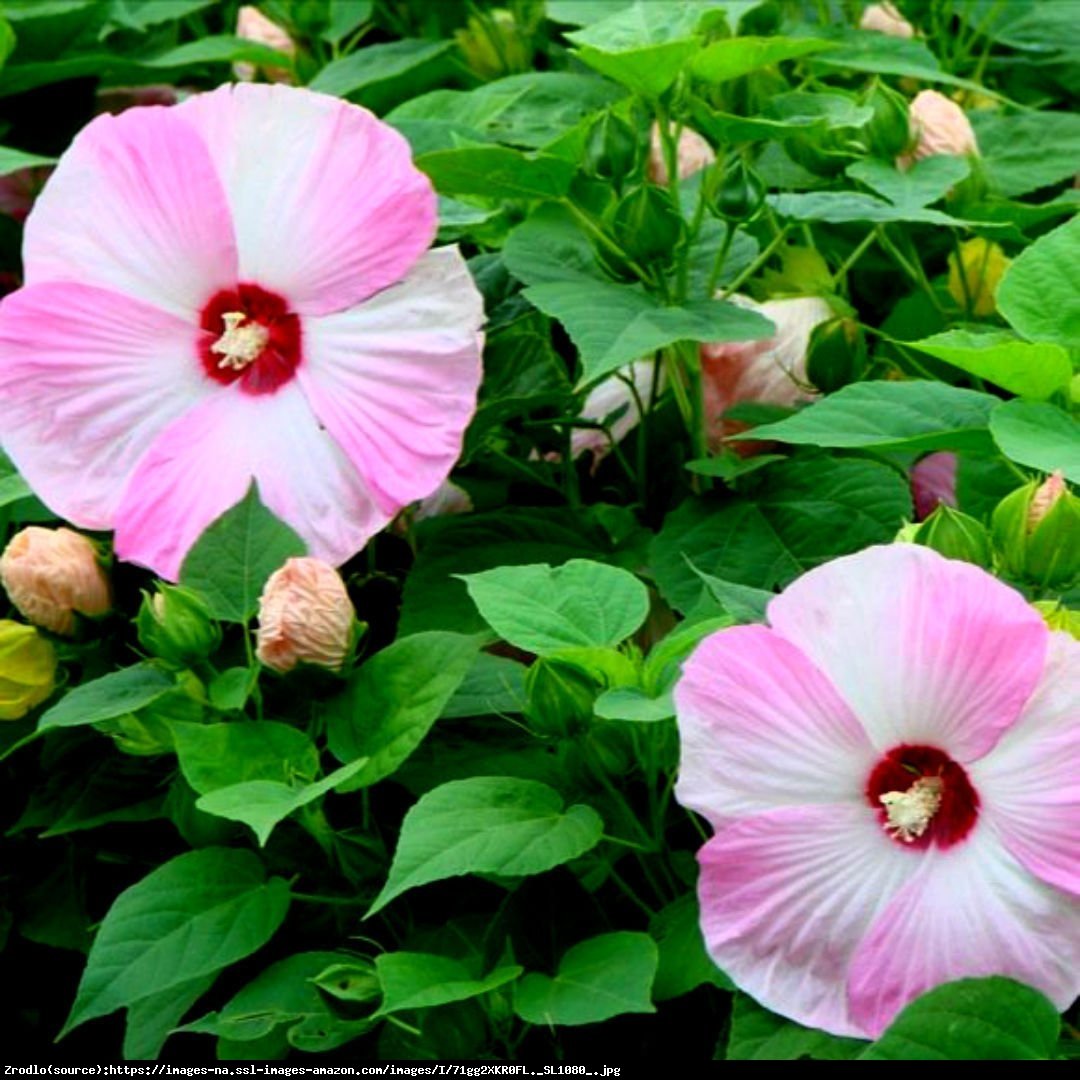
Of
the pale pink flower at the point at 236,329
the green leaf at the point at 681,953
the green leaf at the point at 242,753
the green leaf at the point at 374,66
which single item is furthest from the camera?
the green leaf at the point at 374,66

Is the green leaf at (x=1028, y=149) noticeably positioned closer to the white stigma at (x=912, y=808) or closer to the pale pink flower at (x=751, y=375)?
the pale pink flower at (x=751, y=375)

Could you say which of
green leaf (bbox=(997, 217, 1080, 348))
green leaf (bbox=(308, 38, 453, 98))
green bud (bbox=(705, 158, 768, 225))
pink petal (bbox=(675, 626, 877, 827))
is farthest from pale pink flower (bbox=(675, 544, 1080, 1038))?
green leaf (bbox=(308, 38, 453, 98))

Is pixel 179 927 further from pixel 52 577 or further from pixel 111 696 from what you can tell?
pixel 52 577

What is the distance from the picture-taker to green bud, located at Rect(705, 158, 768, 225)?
47.3 inches

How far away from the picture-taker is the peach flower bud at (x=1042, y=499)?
1.01 metres

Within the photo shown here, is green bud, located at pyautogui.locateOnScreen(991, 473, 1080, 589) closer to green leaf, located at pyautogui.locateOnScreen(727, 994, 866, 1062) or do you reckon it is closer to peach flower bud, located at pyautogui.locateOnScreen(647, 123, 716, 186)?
green leaf, located at pyautogui.locateOnScreen(727, 994, 866, 1062)

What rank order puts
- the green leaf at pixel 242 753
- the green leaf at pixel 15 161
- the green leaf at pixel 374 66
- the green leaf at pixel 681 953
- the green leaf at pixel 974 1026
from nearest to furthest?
1. the green leaf at pixel 974 1026
2. the green leaf at pixel 681 953
3. the green leaf at pixel 242 753
4. the green leaf at pixel 15 161
5. the green leaf at pixel 374 66

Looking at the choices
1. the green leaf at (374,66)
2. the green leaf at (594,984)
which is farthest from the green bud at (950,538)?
the green leaf at (374,66)

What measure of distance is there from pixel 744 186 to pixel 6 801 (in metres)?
0.60

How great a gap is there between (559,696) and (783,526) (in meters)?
0.29

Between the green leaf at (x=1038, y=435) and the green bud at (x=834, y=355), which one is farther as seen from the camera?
the green bud at (x=834, y=355)

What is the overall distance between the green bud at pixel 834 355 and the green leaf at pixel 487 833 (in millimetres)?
401

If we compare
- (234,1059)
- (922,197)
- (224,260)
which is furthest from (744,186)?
(234,1059)

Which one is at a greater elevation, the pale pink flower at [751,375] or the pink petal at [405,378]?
the pink petal at [405,378]
